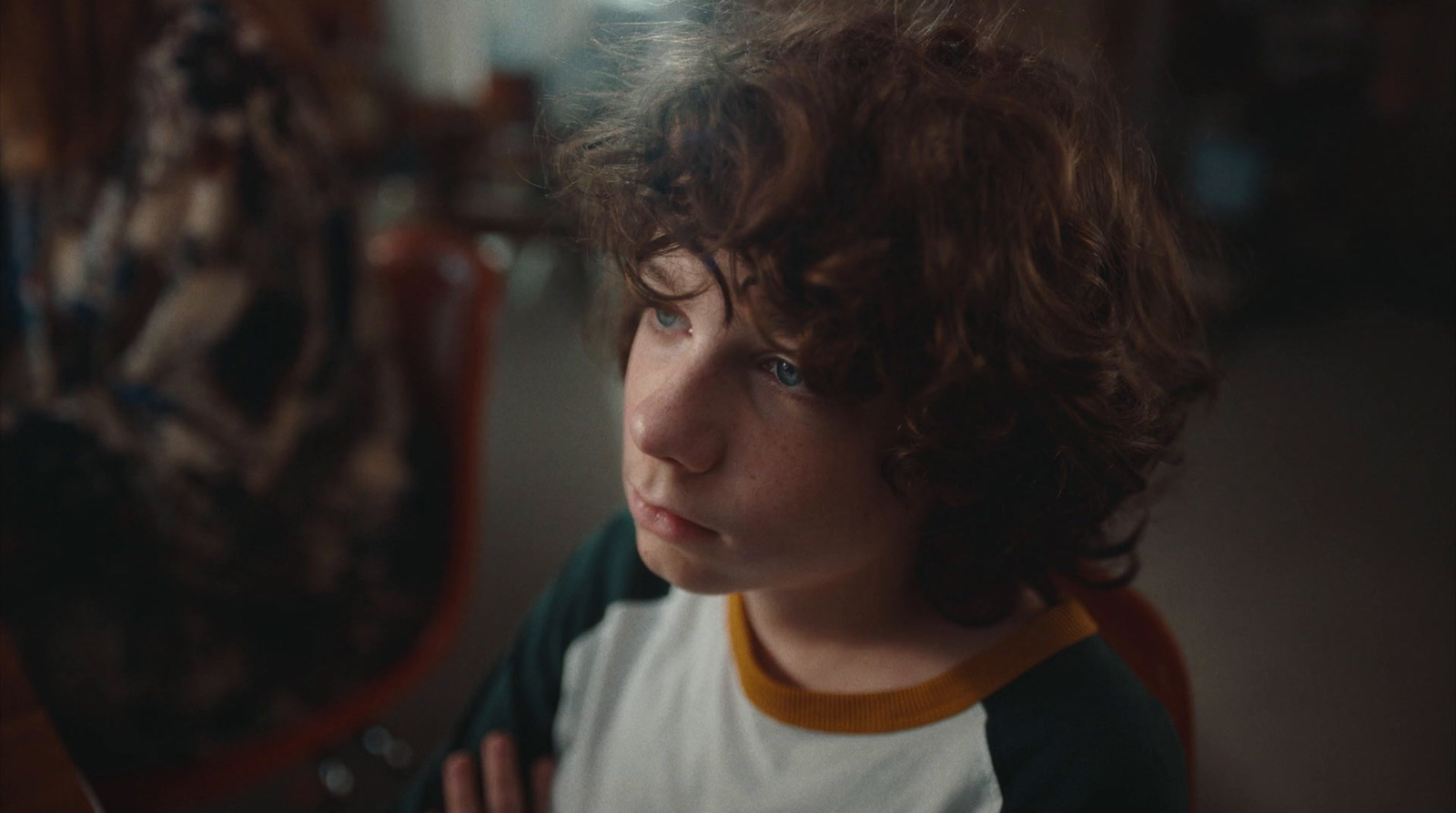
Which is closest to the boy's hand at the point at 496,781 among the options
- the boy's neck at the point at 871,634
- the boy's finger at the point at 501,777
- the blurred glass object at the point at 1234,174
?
the boy's finger at the point at 501,777

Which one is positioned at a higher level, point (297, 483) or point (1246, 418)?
point (1246, 418)

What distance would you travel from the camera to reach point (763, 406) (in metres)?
0.44

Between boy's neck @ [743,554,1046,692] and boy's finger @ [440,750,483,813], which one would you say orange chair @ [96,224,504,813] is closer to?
boy's finger @ [440,750,483,813]

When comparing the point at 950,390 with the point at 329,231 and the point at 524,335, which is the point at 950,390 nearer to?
the point at 329,231

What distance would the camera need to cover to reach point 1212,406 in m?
0.57

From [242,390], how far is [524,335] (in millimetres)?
2783

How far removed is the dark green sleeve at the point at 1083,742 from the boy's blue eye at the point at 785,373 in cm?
22

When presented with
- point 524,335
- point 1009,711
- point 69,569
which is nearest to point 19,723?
point 69,569

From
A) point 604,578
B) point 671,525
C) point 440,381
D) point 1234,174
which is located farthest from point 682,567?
point 1234,174

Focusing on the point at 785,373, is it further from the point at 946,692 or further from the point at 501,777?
the point at 501,777

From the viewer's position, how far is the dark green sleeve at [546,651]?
71 cm

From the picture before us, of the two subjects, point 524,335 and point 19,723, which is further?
point 524,335

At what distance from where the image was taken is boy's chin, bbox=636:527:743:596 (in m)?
0.47

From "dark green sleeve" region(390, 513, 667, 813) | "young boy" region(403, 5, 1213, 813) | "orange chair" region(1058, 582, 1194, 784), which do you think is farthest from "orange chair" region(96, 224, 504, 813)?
"orange chair" region(1058, 582, 1194, 784)
